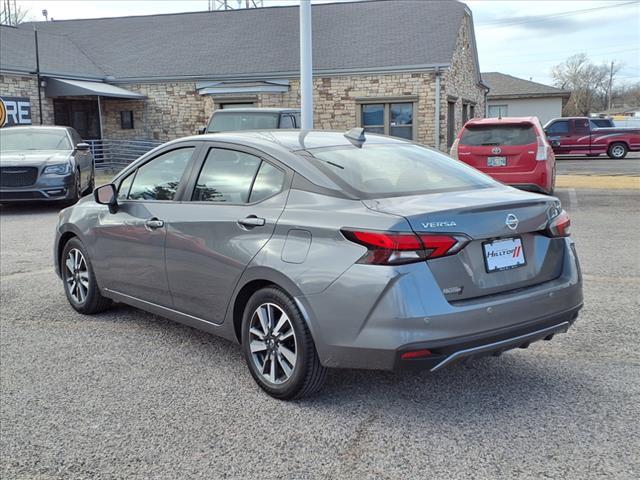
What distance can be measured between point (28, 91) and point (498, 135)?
17.9m

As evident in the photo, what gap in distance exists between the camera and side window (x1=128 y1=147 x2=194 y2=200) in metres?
4.71

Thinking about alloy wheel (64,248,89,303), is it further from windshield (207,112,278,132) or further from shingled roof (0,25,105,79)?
shingled roof (0,25,105,79)

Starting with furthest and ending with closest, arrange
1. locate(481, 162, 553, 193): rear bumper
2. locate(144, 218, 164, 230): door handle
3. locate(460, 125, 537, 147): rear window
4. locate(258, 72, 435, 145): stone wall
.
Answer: locate(258, 72, 435, 145): stone wall, locate(460, 125, 537, 147): rear window, locate(481, 162, 553, 193): rear bumper, locate(144, 218, 164, 230): door handle

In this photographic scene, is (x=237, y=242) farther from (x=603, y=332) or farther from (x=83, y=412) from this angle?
(x=603, y=332)

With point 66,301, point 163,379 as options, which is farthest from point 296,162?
point 66,301

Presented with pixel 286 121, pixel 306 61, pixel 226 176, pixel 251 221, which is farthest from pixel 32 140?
pixel 251 221

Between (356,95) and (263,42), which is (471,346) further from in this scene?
(263,42)

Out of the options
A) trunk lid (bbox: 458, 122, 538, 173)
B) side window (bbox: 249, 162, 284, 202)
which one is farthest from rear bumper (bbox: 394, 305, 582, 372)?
trunk lid (bbox: 458, 122, 538, 173)

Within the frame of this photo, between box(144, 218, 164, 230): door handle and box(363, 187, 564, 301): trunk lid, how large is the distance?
1709 millimetres

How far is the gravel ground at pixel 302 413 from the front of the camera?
3.10m

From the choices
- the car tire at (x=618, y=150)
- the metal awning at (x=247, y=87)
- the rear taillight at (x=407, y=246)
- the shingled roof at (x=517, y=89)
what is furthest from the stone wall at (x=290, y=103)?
the rear taillight at (x=407, y=246)

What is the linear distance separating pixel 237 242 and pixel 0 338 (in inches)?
95.0

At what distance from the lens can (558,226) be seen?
382cm

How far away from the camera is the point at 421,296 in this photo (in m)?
3.25
